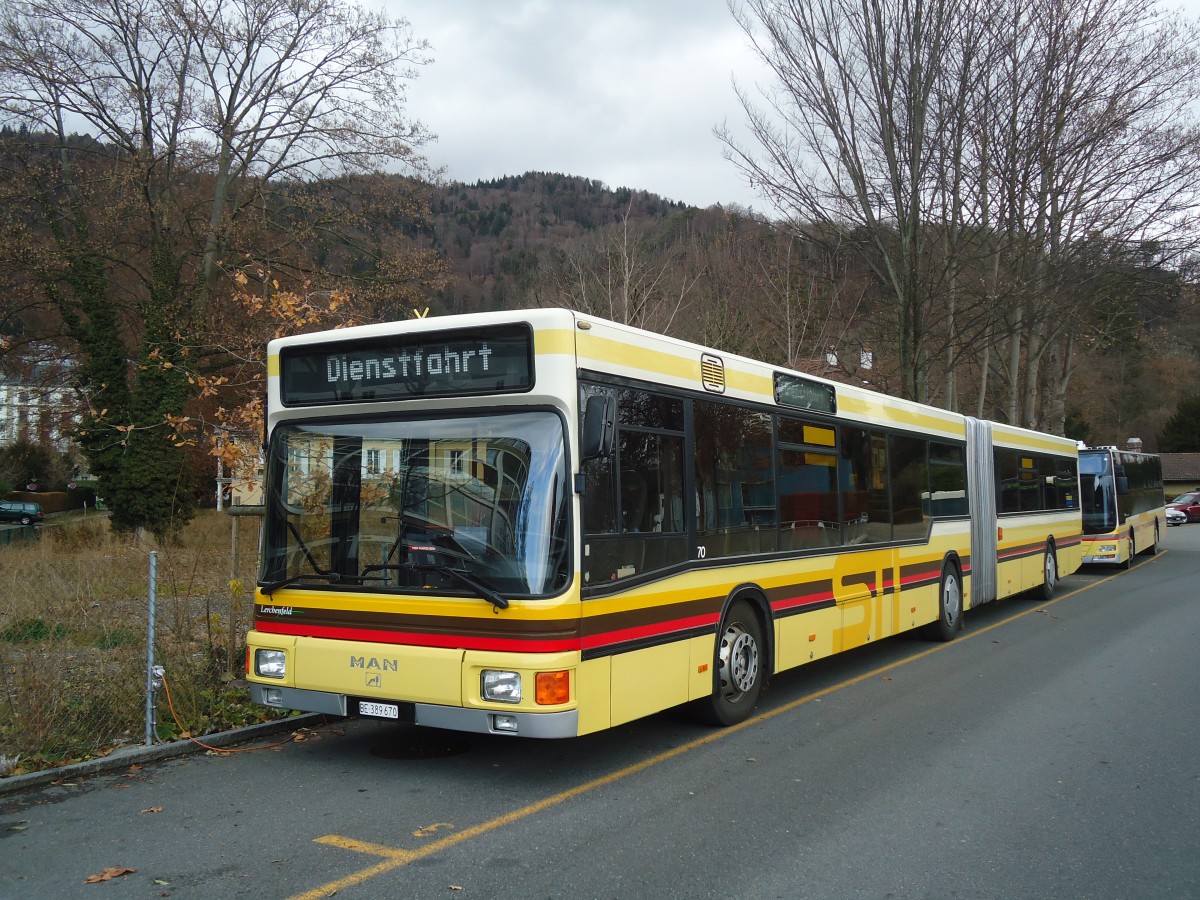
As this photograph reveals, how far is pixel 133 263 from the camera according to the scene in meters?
30.4

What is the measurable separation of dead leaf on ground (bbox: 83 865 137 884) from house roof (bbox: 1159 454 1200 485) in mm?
82708

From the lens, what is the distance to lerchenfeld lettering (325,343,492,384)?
6145 millimetres

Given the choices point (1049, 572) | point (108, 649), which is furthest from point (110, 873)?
point (1049, 572)

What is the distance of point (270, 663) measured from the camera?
6.62 m

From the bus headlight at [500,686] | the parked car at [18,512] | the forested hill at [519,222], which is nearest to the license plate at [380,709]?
the bus headlight at [500,686]

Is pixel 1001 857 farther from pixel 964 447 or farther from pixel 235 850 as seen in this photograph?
pixel 964 447

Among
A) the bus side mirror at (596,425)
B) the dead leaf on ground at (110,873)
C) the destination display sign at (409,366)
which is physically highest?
the destination display sign at (409,366)

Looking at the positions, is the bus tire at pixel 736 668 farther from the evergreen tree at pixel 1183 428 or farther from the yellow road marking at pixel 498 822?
the evergreen tree at pixel 1183 428

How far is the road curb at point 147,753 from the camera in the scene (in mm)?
6078

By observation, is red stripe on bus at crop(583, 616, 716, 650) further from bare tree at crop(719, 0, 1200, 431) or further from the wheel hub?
bare tree at crop(719, 0, 1200, 431)

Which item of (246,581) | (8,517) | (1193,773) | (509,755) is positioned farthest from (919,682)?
(8,517)

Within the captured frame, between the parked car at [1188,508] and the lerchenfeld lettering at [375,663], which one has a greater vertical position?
the parked car at [1188,508]

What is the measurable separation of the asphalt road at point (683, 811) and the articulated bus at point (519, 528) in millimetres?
512

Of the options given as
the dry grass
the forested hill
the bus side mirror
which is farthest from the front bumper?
the forested hill
